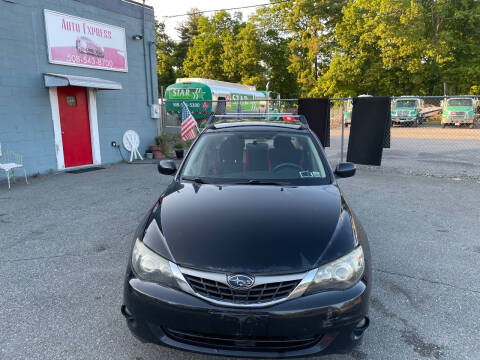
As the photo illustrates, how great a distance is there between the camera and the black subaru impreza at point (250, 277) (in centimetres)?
208

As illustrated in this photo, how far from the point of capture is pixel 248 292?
2.10 metres

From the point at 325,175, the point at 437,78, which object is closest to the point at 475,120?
the point at 437,78

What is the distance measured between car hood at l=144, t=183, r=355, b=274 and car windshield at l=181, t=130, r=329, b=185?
0.87ft

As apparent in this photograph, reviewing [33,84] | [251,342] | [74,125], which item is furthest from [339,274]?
[74,125]

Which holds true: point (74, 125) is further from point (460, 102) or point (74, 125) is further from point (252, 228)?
point (460, 102)

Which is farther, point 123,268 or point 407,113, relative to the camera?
point 407,113

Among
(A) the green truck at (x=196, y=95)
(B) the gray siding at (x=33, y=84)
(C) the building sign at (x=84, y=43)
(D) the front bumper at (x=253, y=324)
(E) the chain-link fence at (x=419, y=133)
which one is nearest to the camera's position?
(D) the front bumper at (x=253, y=324)

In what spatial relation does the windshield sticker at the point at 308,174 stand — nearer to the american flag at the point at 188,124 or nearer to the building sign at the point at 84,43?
the building sign at the point at 84,43

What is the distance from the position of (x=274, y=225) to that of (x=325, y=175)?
1.18m

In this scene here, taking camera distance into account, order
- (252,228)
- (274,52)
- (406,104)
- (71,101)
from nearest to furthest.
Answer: (252,228)
(71,101)
(406,104)
(274,52)

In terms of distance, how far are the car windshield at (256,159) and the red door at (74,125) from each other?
25.5 feet

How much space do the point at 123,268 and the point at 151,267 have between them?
6.07 feet

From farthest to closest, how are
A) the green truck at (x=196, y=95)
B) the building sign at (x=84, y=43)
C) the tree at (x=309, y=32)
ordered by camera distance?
the tree at (x=309, y=32), the green truck at (x=196, y=95), the building sign at (x=84, y=43)

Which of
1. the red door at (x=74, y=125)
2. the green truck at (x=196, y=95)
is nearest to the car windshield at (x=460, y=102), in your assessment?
the green truck at (x=196, y=95)
